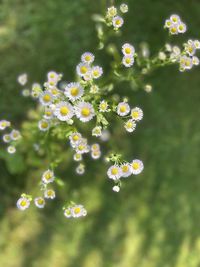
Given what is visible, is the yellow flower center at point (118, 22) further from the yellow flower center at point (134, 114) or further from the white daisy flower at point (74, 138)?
the white daisy flower at point (74, 138)

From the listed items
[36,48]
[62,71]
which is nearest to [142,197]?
[62,71]

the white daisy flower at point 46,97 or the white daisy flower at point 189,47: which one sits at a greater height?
the white daisy flower at point 189,47

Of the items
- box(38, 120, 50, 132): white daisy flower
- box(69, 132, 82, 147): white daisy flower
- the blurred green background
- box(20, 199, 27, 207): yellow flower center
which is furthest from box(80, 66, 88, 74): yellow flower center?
the blurred green background

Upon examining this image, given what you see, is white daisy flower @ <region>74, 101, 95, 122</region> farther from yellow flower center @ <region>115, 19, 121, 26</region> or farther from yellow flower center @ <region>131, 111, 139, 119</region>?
yellow flower center @ <region>115, 19, 121, 26</region>

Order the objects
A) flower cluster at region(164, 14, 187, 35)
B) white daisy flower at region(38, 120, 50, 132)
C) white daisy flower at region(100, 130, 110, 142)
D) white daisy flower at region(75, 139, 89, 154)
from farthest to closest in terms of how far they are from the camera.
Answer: white daisy flower at region(100, 130, 110, 142)
white daisy flower at region(38, 120, 50, 132)
flower cluster at region(164, 14, 187, 35)
white daisy flower at region(75, 139, 89, 154)

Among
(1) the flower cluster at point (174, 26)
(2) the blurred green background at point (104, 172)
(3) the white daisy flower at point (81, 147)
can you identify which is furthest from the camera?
(2) the blurred green background at point (104, 172)

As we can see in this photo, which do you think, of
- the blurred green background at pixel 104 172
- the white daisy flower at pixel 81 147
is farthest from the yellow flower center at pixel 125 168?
the blurred green background at pixel 104 172

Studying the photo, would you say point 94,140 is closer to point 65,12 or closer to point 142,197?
point 142,197
